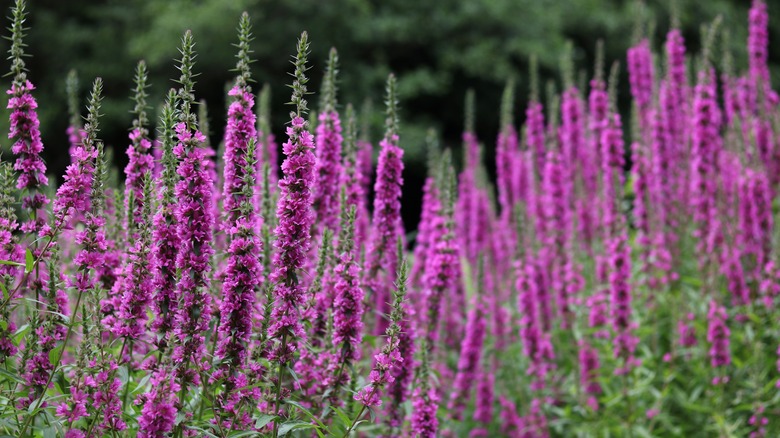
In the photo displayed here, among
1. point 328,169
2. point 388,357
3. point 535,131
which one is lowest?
point 388,357

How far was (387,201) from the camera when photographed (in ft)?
16.0

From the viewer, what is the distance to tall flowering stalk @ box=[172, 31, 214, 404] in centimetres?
308

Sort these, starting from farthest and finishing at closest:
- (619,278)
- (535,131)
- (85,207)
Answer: (535,131)
(619,278)
(85,207)

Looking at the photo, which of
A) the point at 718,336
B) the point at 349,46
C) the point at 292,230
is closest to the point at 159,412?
the point at 292,230

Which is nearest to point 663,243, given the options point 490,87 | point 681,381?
point 681,381

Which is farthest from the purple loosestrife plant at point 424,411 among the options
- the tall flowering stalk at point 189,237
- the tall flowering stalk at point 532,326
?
the tall flowering stalk at point 532,326

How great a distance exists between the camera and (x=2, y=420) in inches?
112

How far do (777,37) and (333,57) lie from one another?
20.0 metres

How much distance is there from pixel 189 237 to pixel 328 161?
6.64 ft

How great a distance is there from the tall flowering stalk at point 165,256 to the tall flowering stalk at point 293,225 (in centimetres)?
38

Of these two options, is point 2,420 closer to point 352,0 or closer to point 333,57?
point 333,57

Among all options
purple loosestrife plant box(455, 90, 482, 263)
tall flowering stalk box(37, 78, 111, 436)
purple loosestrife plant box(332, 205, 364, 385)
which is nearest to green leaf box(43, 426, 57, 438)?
tall flowering stalk box(37, 78, 111, 436)

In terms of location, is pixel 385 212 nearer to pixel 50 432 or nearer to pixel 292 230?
pixel 292 230

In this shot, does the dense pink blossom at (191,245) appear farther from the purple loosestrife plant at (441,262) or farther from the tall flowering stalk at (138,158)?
the purple loosestrife plant at (441,262)
